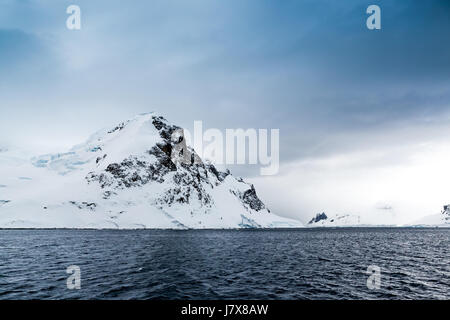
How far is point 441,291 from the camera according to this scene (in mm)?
23375

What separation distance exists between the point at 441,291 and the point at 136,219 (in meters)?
186

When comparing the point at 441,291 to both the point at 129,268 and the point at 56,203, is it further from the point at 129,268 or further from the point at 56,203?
the point at 56,203

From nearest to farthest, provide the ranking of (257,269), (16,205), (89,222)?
(257,269) < (16,205) < (89,222)

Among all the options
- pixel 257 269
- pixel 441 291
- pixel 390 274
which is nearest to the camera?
pixel 441 291

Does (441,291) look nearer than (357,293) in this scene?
No

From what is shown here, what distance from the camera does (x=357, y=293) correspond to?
2166cm

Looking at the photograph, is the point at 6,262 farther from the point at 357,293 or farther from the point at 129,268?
the point at 357,293

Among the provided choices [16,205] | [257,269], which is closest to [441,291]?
[257,269]

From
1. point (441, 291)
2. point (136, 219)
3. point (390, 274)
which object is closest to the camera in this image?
point (441, 291)

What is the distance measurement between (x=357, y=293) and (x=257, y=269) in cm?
1262
